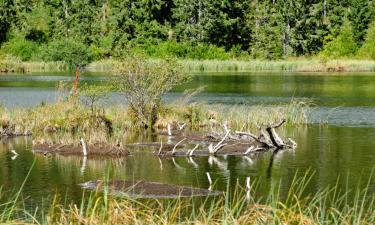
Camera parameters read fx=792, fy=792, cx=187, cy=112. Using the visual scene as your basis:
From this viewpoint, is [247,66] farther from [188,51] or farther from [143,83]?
[143,83]

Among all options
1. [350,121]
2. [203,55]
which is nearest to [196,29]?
[203,55]

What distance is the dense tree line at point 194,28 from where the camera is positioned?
104 m

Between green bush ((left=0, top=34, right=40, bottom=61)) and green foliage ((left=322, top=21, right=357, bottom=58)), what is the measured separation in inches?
1472

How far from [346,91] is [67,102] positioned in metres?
29.1

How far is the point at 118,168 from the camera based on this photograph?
2447 centimetres

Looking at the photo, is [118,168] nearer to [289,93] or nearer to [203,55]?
[289,93]

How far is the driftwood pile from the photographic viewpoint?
2733 centimetres

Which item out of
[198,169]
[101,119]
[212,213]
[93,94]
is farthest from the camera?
[101,119]

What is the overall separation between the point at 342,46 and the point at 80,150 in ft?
249

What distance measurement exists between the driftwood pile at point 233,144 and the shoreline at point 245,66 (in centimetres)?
5870

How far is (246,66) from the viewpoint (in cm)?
9256

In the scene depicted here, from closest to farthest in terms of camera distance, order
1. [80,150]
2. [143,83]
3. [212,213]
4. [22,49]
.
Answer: [212,213]
[80,150]
[143,83]
[22,49]

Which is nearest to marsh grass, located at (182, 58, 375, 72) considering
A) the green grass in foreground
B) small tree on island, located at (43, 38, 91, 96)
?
small tree on island, located at (43, 38, 91, 96)

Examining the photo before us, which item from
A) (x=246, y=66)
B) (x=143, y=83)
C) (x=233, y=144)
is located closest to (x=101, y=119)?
(x=143, y=83)
